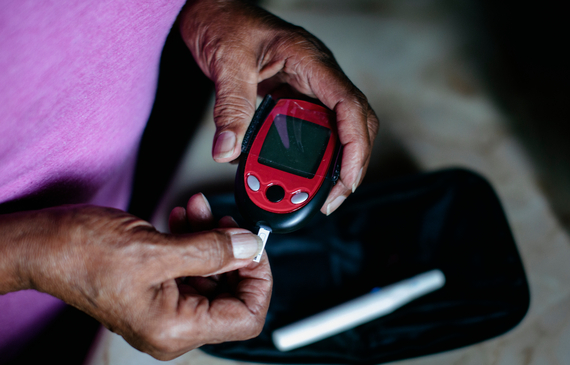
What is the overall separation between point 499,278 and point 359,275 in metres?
0.21

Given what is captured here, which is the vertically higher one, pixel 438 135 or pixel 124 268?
pixel 124 268

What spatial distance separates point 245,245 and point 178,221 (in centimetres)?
14

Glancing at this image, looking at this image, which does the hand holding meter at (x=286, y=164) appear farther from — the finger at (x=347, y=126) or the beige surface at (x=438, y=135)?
the beige surface at (x=438, y=135)

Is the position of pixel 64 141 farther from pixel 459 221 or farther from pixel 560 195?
pixel 560 195

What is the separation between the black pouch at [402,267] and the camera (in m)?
0.51

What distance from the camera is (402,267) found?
1.99 ft

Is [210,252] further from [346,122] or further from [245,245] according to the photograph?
[346,122]

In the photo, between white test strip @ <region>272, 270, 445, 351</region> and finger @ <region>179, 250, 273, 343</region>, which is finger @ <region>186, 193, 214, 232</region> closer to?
finger @ <region>179, 250, 273, 343</region>

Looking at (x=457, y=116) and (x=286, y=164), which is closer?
(x=286, y=164)

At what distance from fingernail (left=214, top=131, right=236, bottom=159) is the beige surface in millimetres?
171

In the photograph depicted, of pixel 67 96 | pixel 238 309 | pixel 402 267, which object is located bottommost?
pixel 402 267

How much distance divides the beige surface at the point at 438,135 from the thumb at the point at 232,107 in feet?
0.54

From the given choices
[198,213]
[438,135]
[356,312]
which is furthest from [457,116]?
[198,213]

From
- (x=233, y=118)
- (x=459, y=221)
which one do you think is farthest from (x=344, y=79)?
(x=459, y=221)
